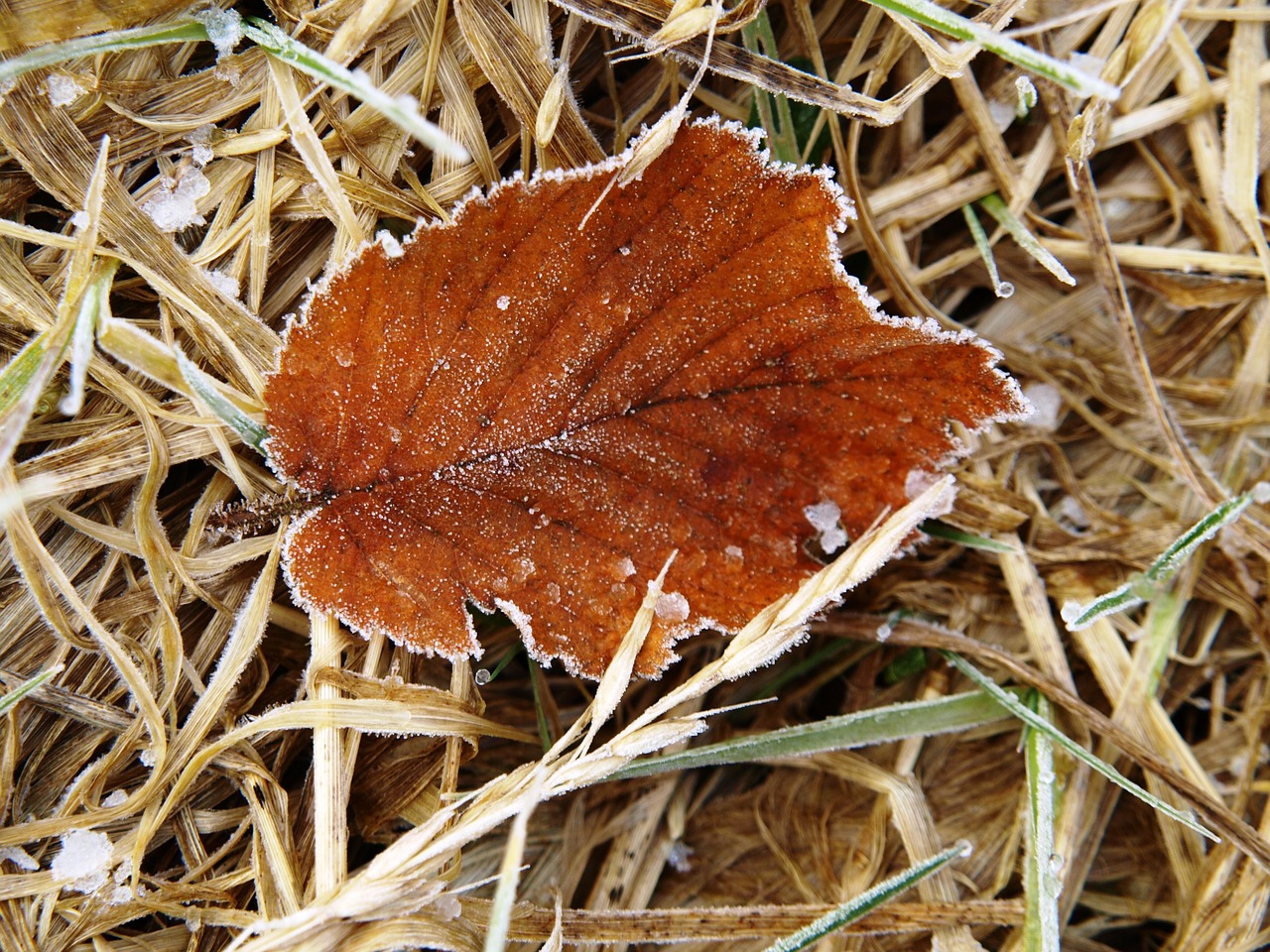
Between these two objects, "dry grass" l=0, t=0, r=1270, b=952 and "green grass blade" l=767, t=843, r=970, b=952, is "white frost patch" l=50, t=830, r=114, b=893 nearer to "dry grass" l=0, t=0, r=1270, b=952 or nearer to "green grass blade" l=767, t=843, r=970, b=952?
"dry grass" l=0, t=0, r=1270, b=952

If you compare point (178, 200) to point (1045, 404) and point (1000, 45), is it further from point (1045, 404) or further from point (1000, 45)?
point (1045, 404)

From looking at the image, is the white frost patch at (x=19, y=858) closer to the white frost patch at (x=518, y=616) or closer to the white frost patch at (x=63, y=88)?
the white frost patch at (x=518, y=616)

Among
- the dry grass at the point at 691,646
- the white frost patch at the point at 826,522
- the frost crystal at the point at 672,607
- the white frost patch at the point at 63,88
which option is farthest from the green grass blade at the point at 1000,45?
the white frost patch at the point at 63,88

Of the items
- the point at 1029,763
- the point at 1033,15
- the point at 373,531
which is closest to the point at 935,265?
the point at 1033,15

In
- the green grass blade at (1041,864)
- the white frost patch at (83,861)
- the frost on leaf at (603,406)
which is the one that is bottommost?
the green grass blade at (1041,864)

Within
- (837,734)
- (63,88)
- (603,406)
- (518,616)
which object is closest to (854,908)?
(837,734)

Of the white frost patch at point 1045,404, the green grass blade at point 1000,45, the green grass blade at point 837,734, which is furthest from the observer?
the white frost patch at point 1045,404

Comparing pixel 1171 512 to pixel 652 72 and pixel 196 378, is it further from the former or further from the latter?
pixel 196 378
